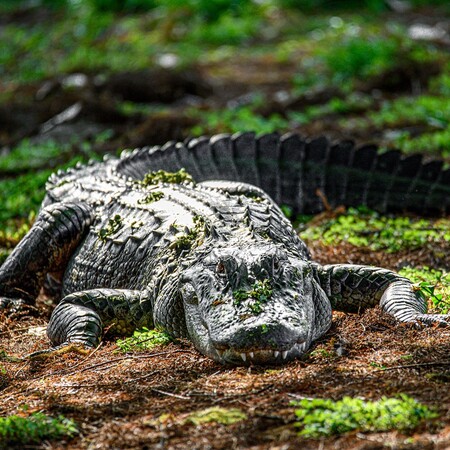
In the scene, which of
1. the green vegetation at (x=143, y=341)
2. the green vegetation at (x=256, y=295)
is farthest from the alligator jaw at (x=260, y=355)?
the green vegetation at (x=143, y=341)

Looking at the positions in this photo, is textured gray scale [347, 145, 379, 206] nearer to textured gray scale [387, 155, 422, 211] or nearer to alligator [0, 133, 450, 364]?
alligator [0, 133, 450, 364]

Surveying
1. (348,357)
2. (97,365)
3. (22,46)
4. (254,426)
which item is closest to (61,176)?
(97,365)

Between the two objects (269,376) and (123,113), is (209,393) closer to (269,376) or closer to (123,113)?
(269,376)

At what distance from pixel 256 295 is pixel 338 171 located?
367cm

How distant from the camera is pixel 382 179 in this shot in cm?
734

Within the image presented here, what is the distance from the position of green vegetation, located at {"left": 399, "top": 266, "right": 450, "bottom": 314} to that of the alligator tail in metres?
1.55

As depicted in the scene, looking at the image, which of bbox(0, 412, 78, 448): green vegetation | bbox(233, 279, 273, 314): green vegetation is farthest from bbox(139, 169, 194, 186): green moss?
bbox(0, 412, 78, 448): green vegetation

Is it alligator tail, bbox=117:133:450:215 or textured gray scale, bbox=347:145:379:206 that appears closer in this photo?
alligator tail, bbox=117:133:450:215

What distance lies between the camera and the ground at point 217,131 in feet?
11.2

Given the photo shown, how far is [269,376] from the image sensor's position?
3.71 metres

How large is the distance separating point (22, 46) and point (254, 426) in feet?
56.8

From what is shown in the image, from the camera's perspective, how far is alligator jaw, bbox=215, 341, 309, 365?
3.78 m

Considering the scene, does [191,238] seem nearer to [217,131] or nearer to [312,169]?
[312,169]

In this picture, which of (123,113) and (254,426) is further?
(123,113)
